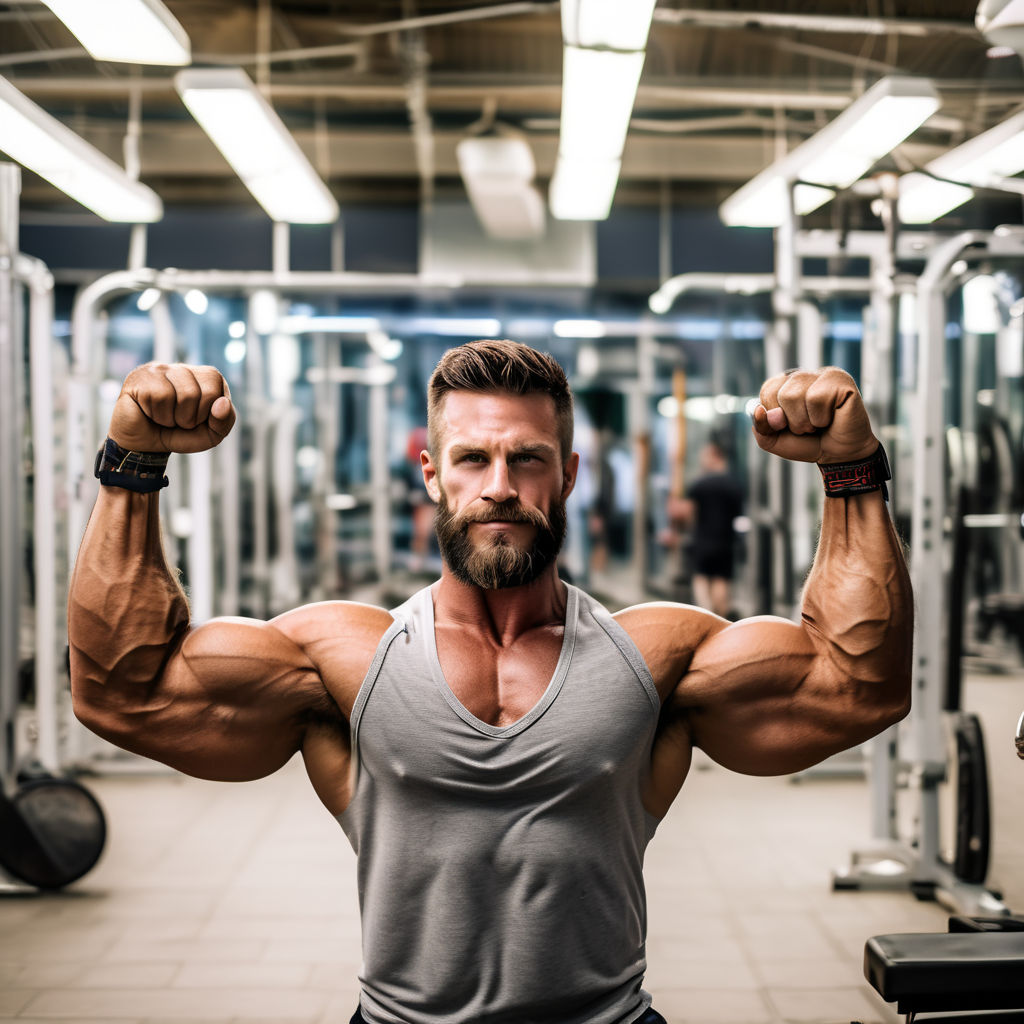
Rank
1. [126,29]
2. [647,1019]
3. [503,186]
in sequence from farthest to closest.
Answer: [503,186]
[126,29]
[647,1019]

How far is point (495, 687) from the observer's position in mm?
1135

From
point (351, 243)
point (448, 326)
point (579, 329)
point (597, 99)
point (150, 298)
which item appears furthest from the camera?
point (448, 326)

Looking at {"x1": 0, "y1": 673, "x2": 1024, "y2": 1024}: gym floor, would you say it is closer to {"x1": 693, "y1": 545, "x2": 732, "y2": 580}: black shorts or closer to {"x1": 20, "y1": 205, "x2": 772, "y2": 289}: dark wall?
{"x1": 693, "y1": 545, "x2": 732, "y2": 580}: black shorts

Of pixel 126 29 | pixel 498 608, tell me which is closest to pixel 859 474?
pixel 498 608

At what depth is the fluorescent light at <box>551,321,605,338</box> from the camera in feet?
18.2

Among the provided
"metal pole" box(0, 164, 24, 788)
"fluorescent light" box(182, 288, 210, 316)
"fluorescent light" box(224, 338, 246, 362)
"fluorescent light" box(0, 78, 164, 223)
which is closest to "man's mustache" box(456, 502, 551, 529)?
"fluorescent light" box(0, 78, 164, 223)

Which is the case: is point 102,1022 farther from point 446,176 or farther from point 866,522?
point 446,176

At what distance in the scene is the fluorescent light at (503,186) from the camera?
18.0ft

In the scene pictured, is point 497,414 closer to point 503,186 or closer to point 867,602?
point 867,602

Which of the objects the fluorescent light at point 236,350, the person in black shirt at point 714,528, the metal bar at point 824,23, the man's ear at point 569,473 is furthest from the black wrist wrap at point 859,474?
the person in black shirt at point 714,528

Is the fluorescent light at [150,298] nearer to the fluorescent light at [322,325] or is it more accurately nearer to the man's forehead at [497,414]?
the fluorescent light at [322,325]

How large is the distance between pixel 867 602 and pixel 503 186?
4961mm

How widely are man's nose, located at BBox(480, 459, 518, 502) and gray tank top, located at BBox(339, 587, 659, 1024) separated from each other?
0.20 metres

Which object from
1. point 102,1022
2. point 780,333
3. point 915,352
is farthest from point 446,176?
point 102,1022
